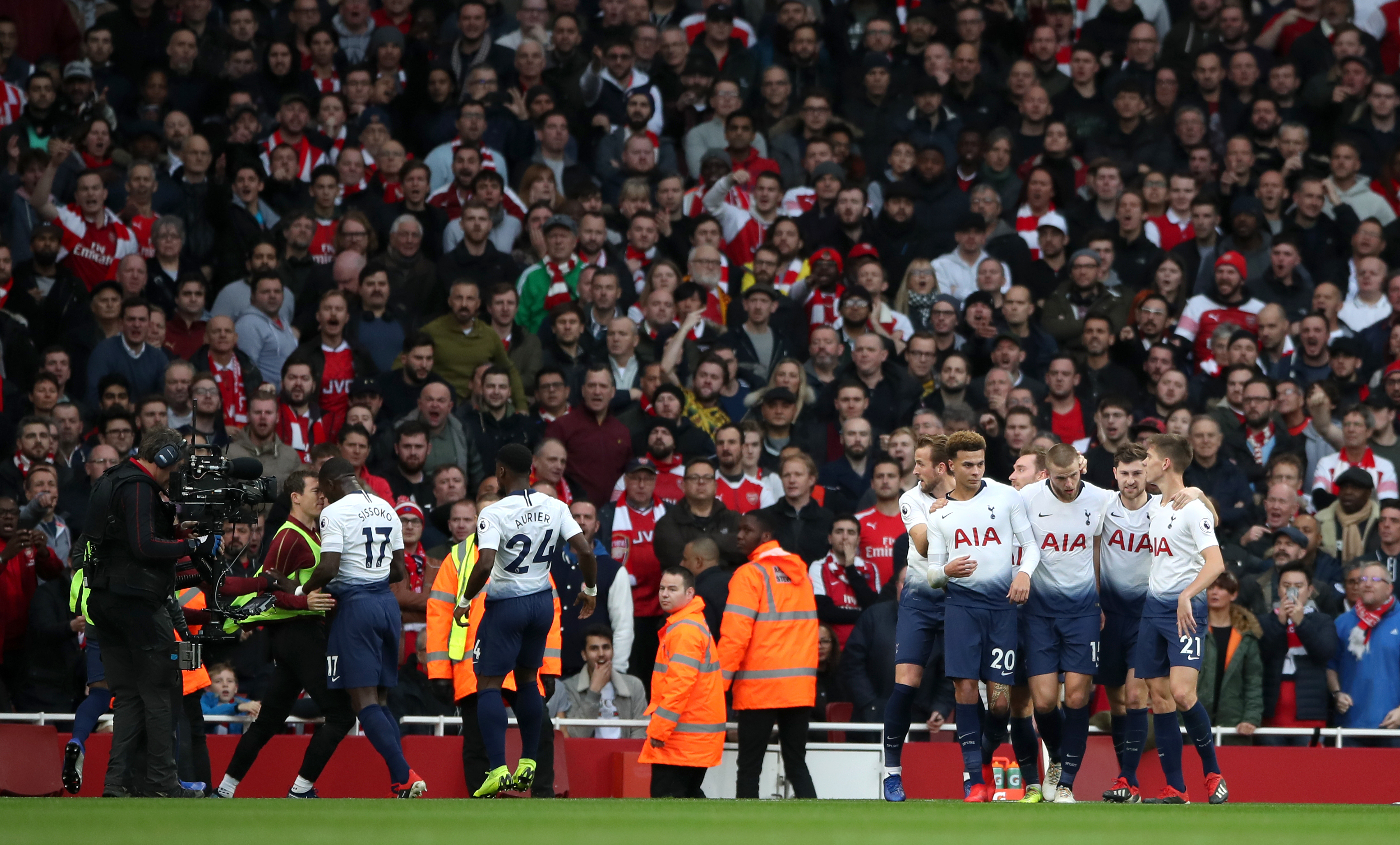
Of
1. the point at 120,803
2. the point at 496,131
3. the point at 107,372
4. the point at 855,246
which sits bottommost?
the point at 120,803

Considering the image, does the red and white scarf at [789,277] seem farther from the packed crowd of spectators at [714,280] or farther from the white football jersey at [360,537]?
the white football jersey at [360,537]

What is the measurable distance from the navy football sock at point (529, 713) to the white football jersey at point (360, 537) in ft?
3.97

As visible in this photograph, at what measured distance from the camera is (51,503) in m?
14.4

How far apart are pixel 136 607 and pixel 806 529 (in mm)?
5932

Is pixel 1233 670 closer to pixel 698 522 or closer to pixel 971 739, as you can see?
pixel 971 739

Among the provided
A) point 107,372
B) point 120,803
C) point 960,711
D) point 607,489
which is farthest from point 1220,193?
point 120,803

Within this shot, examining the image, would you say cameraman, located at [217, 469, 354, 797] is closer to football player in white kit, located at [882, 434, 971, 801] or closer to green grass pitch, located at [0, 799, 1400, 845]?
green grass pitch, located at [0, 799, 1400, 845]

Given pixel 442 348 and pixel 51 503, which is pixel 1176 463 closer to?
pixel 442 348

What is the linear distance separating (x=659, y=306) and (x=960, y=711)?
6.66 metres

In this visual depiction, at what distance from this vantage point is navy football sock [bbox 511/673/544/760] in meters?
12.2

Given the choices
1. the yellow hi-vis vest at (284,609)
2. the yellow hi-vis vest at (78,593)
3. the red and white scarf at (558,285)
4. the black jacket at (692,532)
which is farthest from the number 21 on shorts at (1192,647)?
the red and white scarf at (558,285)

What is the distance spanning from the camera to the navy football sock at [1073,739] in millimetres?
11805

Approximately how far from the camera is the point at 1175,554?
11.7m

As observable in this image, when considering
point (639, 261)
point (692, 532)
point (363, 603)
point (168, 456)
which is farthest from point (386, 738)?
point (639, 261)
